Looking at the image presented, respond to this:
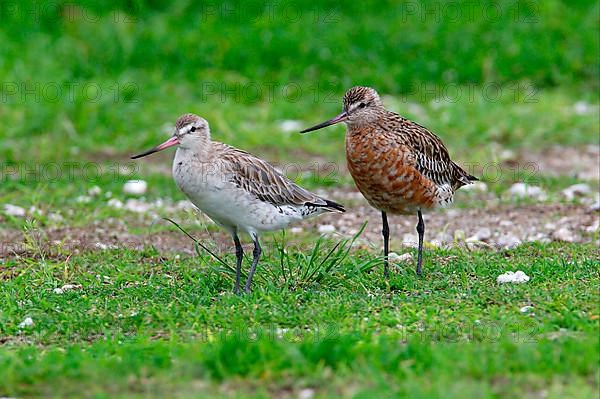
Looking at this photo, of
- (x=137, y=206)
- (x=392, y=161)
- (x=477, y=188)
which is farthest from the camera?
(x=477, y=188)

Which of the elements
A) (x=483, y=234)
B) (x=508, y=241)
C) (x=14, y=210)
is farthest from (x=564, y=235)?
(x=14, y=210)

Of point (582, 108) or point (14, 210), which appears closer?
point (14, 210)

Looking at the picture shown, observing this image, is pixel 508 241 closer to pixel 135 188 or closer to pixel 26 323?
pixel 135 188

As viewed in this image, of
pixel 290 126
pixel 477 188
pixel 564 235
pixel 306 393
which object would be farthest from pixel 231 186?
pixel 290 126

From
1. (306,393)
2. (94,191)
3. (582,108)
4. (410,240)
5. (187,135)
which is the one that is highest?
(582,108)

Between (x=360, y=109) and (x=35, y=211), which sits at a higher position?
(x=360, y=109)

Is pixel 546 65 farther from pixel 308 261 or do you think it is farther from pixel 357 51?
pixel 308 261

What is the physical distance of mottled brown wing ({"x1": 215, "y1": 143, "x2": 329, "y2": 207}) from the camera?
782 cm

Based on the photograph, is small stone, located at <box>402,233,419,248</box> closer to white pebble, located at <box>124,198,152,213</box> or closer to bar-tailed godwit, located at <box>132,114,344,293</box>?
bar-tailed godwit, located at <box>132,114,344,293</box>

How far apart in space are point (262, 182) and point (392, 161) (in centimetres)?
108

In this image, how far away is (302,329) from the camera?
6695 millimetres

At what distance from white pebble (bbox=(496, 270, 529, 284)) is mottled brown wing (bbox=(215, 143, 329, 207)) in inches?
58.8

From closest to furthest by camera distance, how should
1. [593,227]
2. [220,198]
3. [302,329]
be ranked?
[302,329], [220,198], [593,227]

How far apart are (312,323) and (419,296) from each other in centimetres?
96
